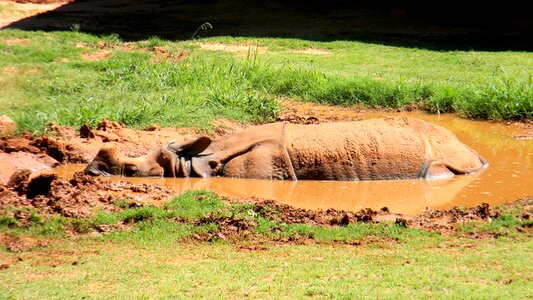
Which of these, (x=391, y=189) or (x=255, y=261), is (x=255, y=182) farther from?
(x=255, y=261)

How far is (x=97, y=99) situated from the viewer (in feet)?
39.6

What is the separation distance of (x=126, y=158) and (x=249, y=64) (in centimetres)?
517

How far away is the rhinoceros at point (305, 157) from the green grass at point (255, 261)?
58.9 inches

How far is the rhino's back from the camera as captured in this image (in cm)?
932

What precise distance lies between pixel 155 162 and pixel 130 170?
0.30 metres

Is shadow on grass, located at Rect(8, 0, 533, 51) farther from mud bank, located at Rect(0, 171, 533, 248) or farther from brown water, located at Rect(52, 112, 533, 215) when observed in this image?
mud bank, located at Rect(0, 171, 533, 248)

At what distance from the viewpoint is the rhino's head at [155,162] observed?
9195mm

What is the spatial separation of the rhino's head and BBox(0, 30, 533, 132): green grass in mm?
1644

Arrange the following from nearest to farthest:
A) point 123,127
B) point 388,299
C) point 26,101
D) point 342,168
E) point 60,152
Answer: point 388,299 → point 342,168 → point 60,152 → point 123,127 → point 26,101

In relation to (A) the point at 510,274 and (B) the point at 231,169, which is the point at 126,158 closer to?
(B) the point at 231,169

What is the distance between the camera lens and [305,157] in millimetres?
9312

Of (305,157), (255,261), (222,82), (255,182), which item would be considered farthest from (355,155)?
(222,82)

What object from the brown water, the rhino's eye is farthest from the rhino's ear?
the rhino's eye

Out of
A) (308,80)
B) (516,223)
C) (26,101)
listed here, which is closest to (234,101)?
(308,80)
